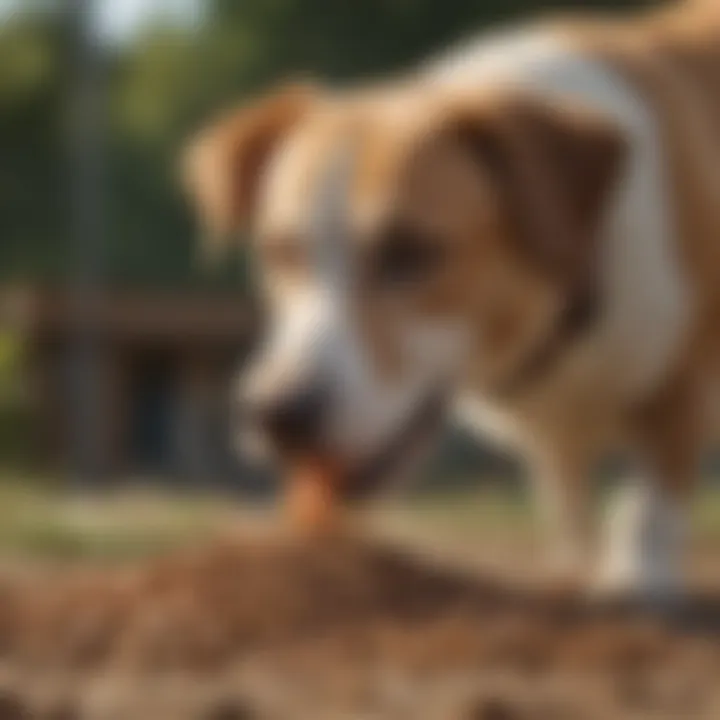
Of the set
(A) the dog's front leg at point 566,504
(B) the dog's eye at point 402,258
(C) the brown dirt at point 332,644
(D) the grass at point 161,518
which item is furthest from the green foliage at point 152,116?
(C) the brown dirt at point 332,644

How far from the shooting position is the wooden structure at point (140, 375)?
5.00 m

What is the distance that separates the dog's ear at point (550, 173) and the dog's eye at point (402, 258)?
14 cm

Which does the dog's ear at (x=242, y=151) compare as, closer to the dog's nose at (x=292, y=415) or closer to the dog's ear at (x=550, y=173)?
the dog's ear at (x=550, y=173)

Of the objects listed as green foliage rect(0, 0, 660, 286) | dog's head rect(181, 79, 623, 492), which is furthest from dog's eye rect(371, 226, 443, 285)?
green foliage rect(0, 0, 660, 286)

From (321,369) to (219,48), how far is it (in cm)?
311

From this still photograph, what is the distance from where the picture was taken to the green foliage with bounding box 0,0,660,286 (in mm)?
4875

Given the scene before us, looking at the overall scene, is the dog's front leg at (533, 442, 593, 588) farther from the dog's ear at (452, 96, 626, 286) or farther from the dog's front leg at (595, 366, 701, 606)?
the dog's ear at (452, 96, 626, 286)

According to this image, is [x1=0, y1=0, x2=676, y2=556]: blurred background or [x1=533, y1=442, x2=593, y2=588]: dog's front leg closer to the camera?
[x1=533, y1=442, x2=593, y2=588]: dog's front leg

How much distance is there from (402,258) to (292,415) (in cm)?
27

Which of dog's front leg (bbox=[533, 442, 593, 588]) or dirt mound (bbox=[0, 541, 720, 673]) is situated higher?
dog's front leg (bbox=[533, 442, 593, 588])

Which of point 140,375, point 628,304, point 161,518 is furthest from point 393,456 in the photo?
point 140,375

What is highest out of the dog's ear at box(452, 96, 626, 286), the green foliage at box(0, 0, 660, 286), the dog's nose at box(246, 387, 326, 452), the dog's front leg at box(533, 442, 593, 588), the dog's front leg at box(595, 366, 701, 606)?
the green foliage at box(0, 0, 660, 286)

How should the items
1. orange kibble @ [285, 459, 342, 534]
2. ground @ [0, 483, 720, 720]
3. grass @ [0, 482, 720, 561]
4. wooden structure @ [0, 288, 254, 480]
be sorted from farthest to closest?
1. wooden structure @ [0, 288, 254, 480]
2. grass @ [0, 482, 720, 561]
3. orange kibble @ [285, 459, 342, 534]
4. ground @ [0, 483, 720, 720]

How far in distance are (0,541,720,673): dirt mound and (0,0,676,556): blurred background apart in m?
2.38
